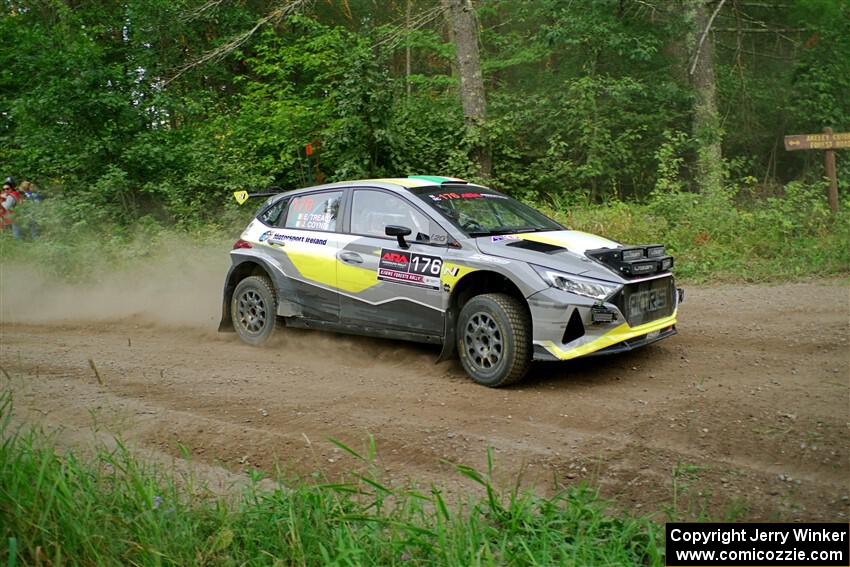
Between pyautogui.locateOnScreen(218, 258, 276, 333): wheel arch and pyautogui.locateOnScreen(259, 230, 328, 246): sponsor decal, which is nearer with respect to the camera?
pyautogui.locateOnScreen(259, 230, 328, 246): sponsor decal

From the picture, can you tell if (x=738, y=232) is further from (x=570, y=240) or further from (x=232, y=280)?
(x=232, y=280)

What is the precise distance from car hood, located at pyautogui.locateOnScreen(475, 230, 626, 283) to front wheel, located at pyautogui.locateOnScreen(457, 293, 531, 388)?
0.40 metres

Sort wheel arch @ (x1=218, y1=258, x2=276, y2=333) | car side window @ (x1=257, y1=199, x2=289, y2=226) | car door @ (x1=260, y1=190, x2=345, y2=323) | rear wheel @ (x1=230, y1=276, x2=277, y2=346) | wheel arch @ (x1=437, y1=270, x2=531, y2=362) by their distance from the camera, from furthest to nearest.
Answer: wheel arch @ (x1=218, y1=258, x2=276, y2=333), car side window @ (x1=257, y1=199, x2=289, y2=226), rear wheel @ (x1=230, y1=276, x2=277, y2=346), car door @ (x1=260, y1=190, x2=345, y2=323), wheel arch @ (x1=437, y1=270, x2=531, y2=362)

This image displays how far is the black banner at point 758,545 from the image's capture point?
3328 mm

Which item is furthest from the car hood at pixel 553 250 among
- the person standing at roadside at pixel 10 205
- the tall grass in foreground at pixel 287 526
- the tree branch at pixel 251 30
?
the person standing at roadside at pixel 10 205

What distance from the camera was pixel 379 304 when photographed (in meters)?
7.41

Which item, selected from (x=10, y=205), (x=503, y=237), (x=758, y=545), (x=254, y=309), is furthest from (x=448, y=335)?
(x=10, y=205)

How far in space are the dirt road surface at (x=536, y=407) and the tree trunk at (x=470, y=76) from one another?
7912mm

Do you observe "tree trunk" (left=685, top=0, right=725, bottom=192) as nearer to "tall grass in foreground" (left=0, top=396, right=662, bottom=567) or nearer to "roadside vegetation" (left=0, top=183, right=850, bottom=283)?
"roadside vegetation" (left=0, top=183, right=850, bottom=283)

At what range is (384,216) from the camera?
7582mm

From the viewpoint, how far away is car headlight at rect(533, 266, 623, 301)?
629 centimetres

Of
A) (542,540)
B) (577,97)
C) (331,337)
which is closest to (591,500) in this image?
(542,540)

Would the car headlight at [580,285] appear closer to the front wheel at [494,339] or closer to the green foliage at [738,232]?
the front wheel at [494,339]

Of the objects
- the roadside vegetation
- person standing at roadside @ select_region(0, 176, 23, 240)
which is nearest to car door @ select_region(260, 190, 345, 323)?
the roadside vegetation
